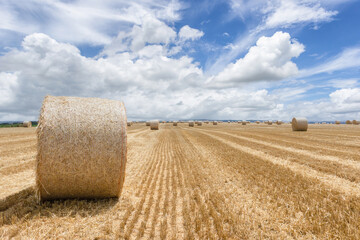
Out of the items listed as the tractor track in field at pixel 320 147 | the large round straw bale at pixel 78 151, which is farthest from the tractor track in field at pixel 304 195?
the tractor track in field at pixel 320 147

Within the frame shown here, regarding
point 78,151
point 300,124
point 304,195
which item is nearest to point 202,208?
point 304,195

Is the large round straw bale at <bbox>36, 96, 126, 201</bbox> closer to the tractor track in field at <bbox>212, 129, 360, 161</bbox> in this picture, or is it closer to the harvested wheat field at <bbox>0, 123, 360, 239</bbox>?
the harvested wheat field at <bbox>0, 123, 360, 239</bbox>

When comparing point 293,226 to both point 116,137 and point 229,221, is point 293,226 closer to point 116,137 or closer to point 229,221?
point 229,221

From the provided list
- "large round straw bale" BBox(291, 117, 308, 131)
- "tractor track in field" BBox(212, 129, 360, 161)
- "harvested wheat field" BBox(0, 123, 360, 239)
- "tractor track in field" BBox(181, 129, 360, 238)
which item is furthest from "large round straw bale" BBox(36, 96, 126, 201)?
"large round straw bale" BBox(291, 117, 308, 131)

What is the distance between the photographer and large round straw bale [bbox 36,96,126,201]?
529 cm

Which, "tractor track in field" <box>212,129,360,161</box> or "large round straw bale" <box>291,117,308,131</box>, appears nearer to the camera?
"tractor track in field" <box>212,129,360,161</box>

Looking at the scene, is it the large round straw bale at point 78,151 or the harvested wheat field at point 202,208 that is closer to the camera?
the harvested wheat field at point 202,208

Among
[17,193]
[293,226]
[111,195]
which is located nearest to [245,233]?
[293,226]

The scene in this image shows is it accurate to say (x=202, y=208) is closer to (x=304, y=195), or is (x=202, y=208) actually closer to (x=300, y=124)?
(x=304, y=195)

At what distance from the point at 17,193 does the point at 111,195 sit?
3118mm

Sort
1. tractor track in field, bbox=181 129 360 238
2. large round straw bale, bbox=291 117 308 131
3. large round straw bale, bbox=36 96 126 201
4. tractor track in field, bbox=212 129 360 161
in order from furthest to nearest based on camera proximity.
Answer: large round straw bale, bbox=291 117 308 131, tractor track in field, bbox=212 129 360 161, large round straw bale, bbox=36 96 126 201, tractor track in field, bbox=181 129 360 238

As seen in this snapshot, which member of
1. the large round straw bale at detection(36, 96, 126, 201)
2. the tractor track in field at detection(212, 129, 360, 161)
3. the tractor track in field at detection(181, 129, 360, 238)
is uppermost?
the large round straw bale at detection(36, 96, 126, 201)

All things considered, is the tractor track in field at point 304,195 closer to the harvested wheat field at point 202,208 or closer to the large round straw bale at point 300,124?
the harvested wheat field at point 202,208

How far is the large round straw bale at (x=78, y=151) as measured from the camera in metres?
5.29
